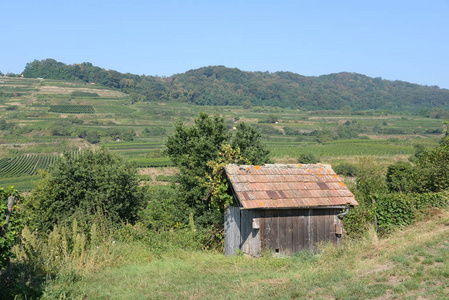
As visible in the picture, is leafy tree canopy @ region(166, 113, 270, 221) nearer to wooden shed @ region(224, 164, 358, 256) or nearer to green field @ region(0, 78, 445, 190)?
wooden shed @ region(224, 164, 358, 256)

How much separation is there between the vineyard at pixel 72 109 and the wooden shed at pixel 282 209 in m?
122

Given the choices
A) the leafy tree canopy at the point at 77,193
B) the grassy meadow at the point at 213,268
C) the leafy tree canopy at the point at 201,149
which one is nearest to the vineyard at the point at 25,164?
the leafy tree canopy at the point at 77,193

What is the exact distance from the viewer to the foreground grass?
314 inches

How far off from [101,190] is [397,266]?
17083 mm

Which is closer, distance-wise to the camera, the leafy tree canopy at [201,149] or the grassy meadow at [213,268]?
the grassy meadow at [213,268]

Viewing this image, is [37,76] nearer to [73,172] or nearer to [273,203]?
[73,172]

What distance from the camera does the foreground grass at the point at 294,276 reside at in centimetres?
798

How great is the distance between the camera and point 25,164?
7181cm

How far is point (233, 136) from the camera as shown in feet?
82.6

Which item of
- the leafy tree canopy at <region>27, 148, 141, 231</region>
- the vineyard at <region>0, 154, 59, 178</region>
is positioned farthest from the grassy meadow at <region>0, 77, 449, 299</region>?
the vineyard at <region>0, 154, 59, 178</region>

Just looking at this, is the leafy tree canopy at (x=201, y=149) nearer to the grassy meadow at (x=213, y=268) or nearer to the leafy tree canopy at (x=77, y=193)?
the grassy meadow at (x=213, y=268)

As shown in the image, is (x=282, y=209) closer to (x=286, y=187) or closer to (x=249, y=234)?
(x=286, y=187)

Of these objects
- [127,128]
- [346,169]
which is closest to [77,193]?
[346,169]

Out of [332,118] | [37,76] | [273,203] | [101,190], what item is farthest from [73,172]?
[37,76]
